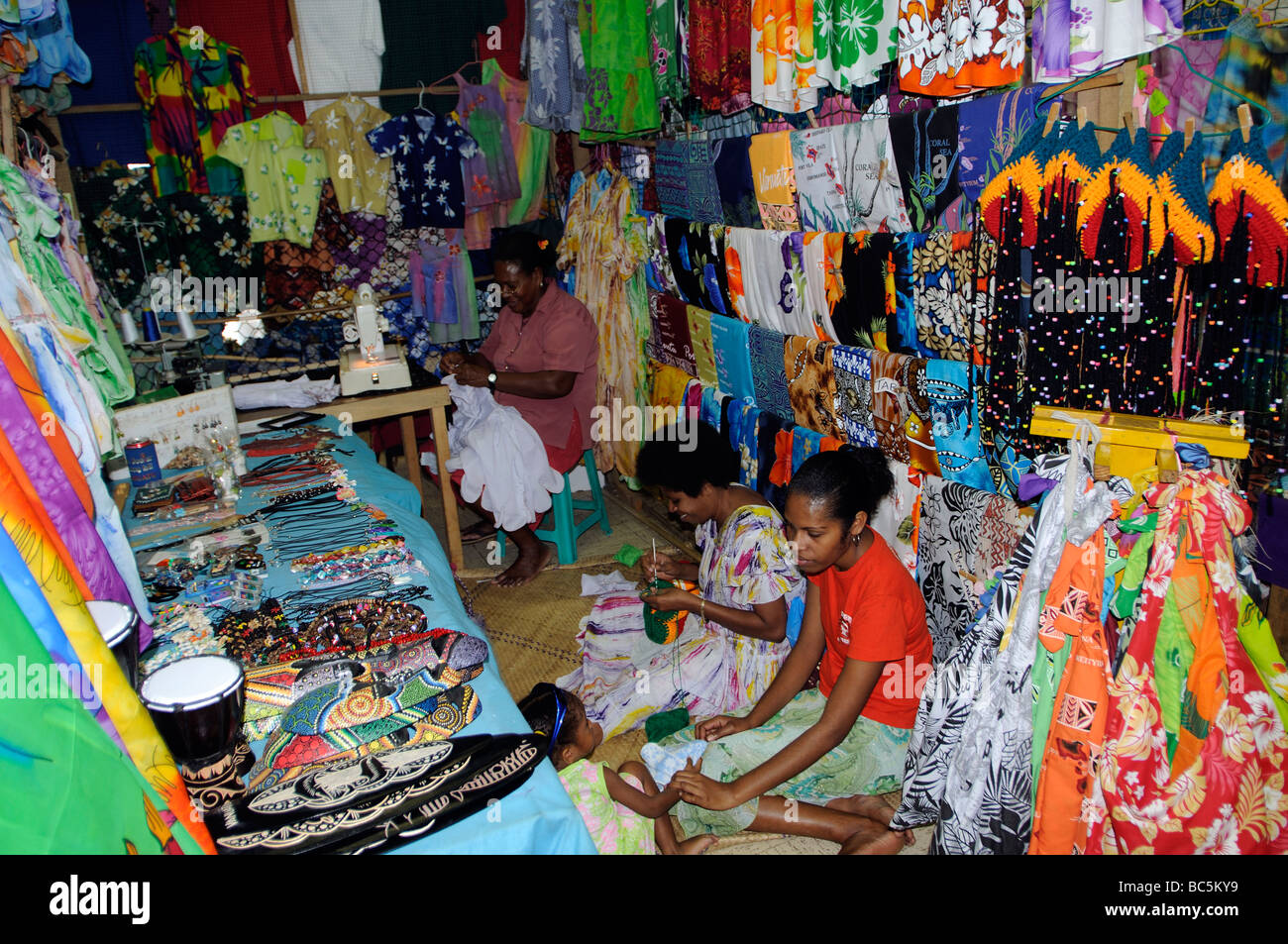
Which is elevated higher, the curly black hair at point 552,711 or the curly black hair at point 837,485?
the curly black hair at point 837,485

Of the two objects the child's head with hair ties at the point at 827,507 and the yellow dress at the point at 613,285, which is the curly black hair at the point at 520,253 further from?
the child's head with hair ties at the point at 827,507

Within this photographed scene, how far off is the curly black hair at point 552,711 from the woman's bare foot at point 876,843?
80 centimetres

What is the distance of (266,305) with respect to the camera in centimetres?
530

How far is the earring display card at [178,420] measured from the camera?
10.3 ft

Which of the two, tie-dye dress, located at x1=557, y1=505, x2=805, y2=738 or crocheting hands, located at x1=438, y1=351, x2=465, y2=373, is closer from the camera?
tie-dye dress, located at x1=557, y1=505, x2=805, y2=738

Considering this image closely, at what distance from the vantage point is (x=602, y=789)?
5.94 feet

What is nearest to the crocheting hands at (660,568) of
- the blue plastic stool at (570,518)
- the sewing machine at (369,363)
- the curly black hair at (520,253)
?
the blue plastic stool at (570,518)

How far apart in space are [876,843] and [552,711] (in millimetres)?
912

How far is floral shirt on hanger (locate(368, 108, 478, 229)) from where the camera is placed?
5137 mm

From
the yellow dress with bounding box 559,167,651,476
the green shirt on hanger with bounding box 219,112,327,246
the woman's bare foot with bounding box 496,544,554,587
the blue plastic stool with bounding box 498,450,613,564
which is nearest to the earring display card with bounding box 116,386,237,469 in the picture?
the woman's bare foot with bounding box 496,544,554,587

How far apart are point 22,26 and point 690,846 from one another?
11.7 feet

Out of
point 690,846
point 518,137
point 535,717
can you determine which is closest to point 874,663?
point 690,846

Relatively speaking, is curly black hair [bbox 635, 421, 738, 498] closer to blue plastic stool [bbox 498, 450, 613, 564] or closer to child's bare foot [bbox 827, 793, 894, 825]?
child's bare foot [bbox 827, 793, 894, 825]

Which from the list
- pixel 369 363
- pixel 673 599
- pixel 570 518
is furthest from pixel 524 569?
pixel 673 599
